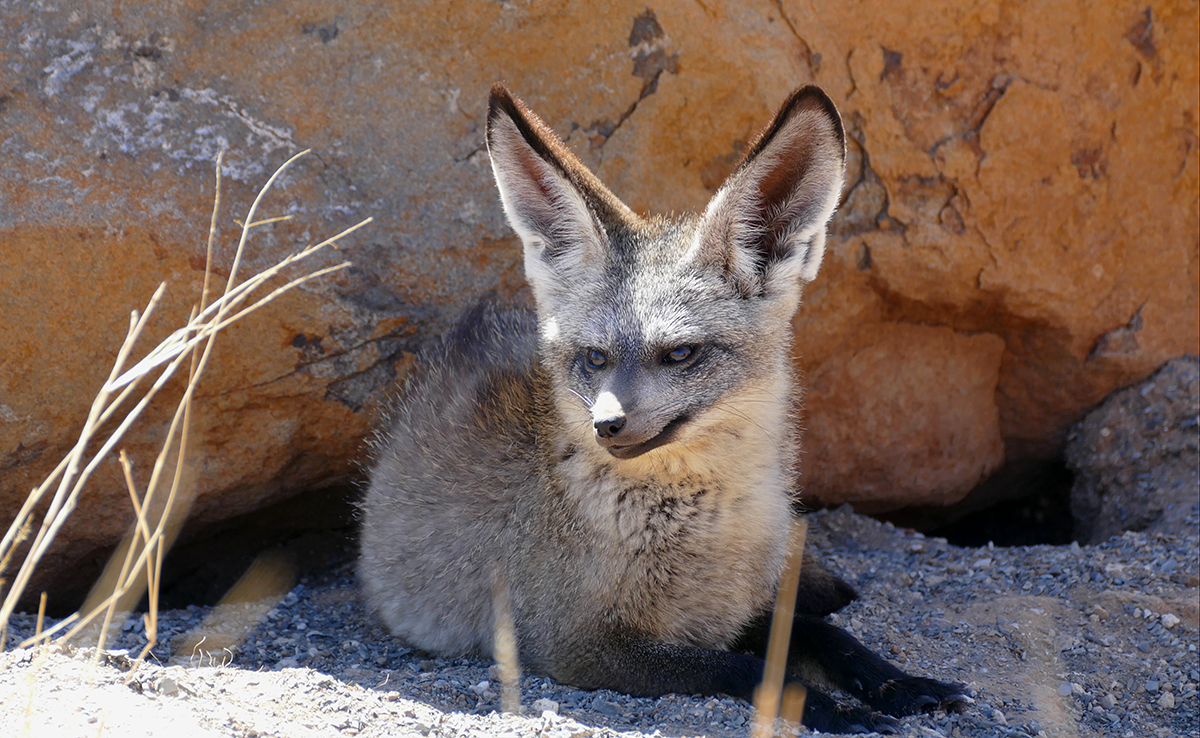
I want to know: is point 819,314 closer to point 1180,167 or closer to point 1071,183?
point 1071,183

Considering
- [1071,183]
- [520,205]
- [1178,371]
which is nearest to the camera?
[520,205]

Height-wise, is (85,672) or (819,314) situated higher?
(819,314)

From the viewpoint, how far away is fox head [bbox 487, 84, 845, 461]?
3.37 m

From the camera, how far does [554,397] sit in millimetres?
3873

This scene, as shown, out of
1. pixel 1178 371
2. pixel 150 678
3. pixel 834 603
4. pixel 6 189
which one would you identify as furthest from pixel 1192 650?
pixel 6 189

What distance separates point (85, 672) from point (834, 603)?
3073mm

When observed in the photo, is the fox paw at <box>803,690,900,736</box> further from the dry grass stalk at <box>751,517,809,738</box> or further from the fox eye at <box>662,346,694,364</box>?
the fox eye at <box>662,346,694,364</box>

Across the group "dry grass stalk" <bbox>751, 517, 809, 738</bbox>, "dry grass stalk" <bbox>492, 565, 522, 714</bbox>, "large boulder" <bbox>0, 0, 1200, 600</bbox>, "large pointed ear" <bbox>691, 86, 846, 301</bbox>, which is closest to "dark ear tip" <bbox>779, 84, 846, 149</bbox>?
"large pointed ear" <bbox>691, 86, 846, 301</bbox>

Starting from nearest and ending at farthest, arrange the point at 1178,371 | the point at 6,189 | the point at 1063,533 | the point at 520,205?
the point at 520,205
the point at 6,189
the point at 1178,371
the point at 1063,533

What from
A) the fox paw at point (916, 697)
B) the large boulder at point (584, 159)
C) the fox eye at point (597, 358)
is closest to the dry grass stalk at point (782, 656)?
the fox paw at point (916, 697)

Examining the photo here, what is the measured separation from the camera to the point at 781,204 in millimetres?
3578

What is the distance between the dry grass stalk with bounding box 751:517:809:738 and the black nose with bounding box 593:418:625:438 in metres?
1.10

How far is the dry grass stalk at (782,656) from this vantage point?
335 cm

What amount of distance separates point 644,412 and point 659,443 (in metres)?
0.15
